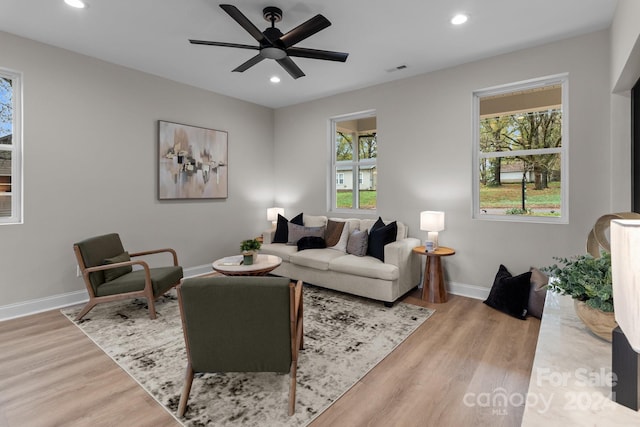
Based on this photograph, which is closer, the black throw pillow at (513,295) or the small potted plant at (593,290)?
the small potted plant at (593,290)

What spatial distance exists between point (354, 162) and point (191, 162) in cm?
249

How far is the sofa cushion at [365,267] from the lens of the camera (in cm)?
349

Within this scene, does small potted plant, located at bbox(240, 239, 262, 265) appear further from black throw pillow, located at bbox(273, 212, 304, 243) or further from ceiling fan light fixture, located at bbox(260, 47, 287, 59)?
ceiling fan light fixture, located at bbox(260, 47, 287, 59)

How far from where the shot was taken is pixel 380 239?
391 cm

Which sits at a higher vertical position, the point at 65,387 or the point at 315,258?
the point at 315,258

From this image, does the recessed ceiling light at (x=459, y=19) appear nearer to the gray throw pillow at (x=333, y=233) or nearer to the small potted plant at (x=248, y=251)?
the gray throw pillow at (x=333, y=233)

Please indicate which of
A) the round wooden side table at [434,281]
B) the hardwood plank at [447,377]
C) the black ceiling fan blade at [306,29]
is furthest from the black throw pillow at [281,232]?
the black ceiling fan blade at [306,29]

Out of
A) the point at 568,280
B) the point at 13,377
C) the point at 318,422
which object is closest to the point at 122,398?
the point at 13,377

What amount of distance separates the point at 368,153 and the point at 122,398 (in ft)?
13.9

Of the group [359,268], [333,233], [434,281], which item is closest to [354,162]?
[333,233]

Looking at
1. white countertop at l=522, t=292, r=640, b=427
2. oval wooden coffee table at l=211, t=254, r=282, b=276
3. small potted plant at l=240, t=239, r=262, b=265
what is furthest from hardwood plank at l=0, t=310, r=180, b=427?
white countertop at l=522, t=292, r=640, b=427

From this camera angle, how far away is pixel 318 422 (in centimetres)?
180

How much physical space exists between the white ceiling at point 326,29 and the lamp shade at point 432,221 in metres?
1.84

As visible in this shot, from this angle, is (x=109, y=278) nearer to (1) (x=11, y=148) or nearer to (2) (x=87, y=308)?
(2) (x=87, y=308)
